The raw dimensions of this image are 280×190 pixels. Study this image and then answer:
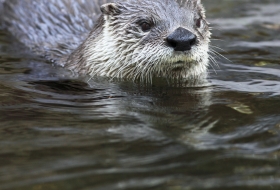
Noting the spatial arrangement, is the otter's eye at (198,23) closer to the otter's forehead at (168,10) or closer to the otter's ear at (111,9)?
the otter's forehead at (168,10)

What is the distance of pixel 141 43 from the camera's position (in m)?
4.37

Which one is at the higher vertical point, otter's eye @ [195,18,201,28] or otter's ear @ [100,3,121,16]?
otter's ear @ [100,3,121,16]

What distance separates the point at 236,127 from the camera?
334cm

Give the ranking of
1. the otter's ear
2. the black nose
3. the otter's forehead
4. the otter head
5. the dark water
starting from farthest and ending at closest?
1. the otter's ear
2. the otter's forehead
3. the otter head
4. the black nose
5. the dark water

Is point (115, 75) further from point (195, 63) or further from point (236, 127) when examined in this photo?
point (236, 127)

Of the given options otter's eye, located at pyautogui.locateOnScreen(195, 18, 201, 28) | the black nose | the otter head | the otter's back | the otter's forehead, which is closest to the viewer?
the black nose

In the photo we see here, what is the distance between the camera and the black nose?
12.8ft

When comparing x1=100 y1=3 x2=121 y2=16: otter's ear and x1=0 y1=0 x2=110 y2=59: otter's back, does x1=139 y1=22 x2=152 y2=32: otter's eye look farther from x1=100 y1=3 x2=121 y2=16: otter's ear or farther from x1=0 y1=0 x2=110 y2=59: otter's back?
x1=0 y1=0 x2=110 y2=59: otter's back

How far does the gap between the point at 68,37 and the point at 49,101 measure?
5.64 ft

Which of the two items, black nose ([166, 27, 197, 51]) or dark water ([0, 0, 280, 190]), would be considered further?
black nose ([166, 27, 197, 51])

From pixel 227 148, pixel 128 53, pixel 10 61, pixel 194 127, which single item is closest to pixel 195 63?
pixel 128 53

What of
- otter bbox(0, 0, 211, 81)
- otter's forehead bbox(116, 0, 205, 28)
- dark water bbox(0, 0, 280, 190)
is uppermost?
otter's forehead bbox(116, 0, 205, 28)

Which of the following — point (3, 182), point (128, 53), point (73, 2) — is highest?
point (73, 2)

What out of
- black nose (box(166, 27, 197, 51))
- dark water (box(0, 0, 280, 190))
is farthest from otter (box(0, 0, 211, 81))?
dark water (box(0, 0, 280, 190))
